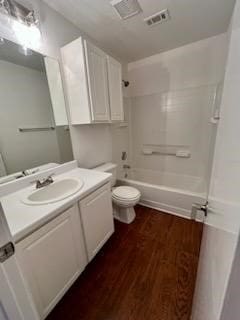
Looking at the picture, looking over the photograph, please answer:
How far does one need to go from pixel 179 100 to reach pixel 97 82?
1.45 metres

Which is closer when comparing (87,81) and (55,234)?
(55,234)

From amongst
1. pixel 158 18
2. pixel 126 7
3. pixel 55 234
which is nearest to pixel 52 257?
pixel 55 234

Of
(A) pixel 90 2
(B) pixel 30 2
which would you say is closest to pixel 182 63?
(A) pixel 90 2

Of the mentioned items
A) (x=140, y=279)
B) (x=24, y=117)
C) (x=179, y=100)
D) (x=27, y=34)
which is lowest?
(x=140, y=279)

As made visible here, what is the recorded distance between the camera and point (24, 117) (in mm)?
1234

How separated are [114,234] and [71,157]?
1.06 metres

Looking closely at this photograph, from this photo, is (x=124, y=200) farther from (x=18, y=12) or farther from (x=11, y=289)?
(x=18, y=12)

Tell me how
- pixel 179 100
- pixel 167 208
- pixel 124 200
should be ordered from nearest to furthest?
pixel 124 200 → pixel 167 208 → pixel 179 100

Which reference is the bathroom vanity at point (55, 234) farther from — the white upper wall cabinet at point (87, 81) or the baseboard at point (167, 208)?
the baseboard at point (167, 208)

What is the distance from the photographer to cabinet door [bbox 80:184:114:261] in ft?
3.88

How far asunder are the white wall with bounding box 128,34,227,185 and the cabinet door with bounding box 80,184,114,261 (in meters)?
1.61

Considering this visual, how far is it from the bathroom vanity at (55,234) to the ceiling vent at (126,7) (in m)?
1.59

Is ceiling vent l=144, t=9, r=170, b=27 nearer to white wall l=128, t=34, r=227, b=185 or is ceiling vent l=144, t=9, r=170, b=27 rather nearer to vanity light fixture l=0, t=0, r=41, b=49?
white wall l=128, t=34, r=227, b=185

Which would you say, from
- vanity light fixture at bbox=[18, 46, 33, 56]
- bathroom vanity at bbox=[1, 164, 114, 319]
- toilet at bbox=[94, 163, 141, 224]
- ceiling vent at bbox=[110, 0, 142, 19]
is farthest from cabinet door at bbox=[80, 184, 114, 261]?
ceiling vent at bbox=[110, 0, 142, 19]
